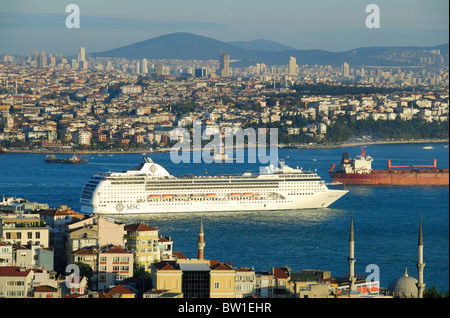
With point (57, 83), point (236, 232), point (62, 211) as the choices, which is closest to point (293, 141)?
point (57, 83)

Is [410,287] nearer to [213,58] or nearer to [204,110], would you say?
[204,110]

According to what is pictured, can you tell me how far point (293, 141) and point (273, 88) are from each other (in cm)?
2005

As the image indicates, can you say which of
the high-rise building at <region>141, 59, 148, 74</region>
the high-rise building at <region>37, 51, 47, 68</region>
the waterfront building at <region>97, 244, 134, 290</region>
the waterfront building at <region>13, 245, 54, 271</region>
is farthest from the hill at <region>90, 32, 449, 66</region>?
the waterfront building at <region>97, 244, 134, 290</region>

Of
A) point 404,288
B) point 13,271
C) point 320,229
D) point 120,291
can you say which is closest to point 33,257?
point 13,271

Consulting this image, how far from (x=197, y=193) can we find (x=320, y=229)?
3.89 m

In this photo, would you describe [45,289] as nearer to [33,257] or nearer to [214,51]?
[33,257]

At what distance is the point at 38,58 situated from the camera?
2901 inches

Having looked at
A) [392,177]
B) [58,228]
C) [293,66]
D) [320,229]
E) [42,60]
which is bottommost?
[320,229]

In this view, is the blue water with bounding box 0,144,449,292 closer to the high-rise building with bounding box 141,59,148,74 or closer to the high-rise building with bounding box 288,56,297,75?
the high-rise building with bounding box 288,56,297,75

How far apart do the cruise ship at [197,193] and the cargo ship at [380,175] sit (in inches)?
145

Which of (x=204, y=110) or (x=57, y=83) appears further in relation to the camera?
(x=57, y=83)

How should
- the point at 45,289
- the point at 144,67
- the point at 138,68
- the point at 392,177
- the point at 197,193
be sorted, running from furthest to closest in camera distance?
the point at 138,68, the point at 144,67, the point at 392,177, the point at 197,193, the point at 45,289

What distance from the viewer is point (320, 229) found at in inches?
657

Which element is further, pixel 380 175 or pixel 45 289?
pixel 380 175
